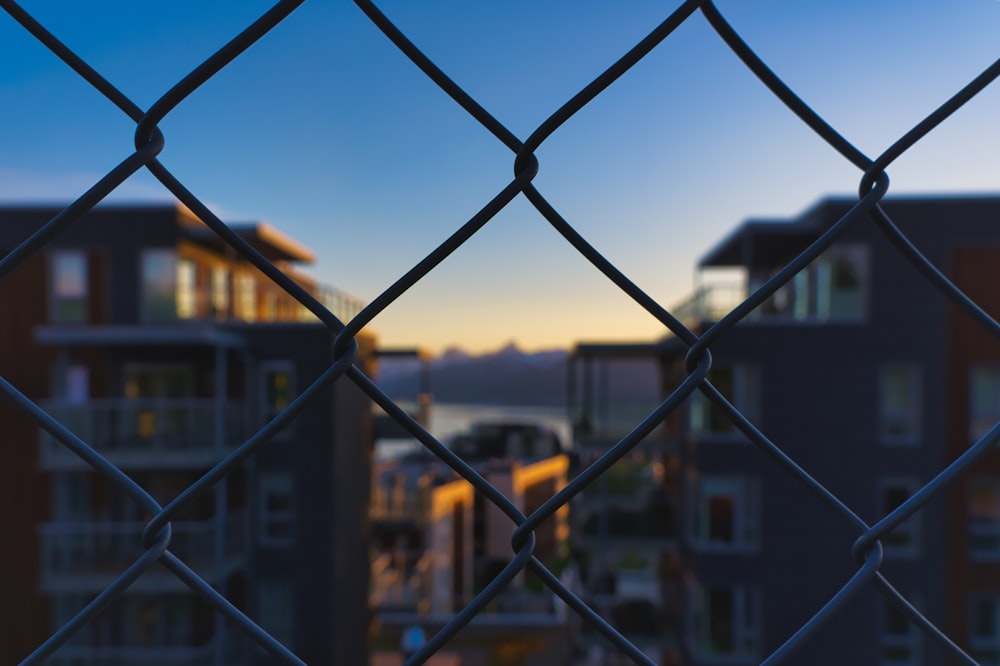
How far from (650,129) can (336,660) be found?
9.61 m

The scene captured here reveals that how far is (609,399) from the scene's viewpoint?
9625 mm

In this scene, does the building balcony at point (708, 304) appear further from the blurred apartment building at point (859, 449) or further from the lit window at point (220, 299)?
the lit window at point (220, 299)

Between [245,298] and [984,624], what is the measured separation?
10.5m

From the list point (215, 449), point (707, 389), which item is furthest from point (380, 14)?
point (215, 449)

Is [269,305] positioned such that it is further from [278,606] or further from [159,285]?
[278,606]

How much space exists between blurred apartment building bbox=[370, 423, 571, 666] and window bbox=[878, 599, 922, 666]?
397 cm

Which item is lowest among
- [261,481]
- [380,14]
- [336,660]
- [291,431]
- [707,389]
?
[336,660]

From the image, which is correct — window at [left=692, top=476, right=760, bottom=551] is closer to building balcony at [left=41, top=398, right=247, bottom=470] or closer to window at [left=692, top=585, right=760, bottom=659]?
window at [left=692, top=585, right=760, bottom=659]

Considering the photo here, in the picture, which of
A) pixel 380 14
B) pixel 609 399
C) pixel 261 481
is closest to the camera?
pixel 380 14

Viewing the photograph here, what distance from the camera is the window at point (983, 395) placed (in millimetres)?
A: 8422

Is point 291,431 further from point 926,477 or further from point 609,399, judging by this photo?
point 926,477

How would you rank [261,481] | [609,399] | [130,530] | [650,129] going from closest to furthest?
1. [650,129]
2. [130,530]
3. [261,481]
4. [609,399]

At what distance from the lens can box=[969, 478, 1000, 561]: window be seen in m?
8.16

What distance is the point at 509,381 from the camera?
9930mm
